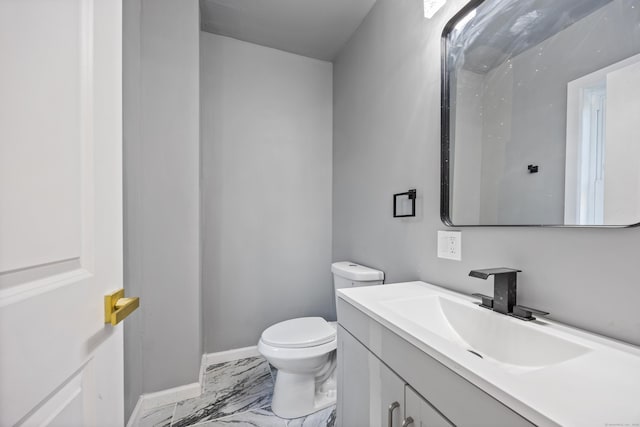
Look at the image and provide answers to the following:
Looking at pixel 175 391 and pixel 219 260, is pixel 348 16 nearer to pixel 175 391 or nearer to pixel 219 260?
pixel 219 260

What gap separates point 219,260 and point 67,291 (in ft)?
5.34

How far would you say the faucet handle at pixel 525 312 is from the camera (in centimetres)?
77

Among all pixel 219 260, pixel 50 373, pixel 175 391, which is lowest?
pixel 175 391

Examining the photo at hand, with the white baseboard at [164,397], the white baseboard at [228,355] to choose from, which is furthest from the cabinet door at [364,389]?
the white baseboard at [228,355]

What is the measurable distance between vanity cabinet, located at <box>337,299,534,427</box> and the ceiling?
1.86 meters

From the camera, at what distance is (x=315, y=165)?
230 cm

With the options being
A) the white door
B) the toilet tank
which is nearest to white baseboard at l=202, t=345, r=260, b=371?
the toilet tank

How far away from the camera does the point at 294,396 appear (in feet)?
4.87

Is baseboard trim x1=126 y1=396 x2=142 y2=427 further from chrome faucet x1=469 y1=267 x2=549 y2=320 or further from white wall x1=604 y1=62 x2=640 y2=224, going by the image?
white wall x1=604 y1=62 x2=640 y2=224

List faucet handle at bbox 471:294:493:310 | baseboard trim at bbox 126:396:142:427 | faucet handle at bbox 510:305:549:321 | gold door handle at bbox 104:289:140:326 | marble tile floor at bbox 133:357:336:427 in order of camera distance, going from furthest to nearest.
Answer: marble tile floor at bbox 133:357:336:427 → baseboard trim at bbox 126:396:142:427 → faucet handle at bbox 471:294:493:310 → faucet handle at bbox 510:305:549:321 → gold door handle at bbox 104:289:140:326

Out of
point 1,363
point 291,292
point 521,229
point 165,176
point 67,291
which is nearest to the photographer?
point 1,363

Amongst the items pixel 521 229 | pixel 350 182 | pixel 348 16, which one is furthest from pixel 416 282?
pixel 348 16

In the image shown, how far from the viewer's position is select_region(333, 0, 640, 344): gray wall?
0.68 metres

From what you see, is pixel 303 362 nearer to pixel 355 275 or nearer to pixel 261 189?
pixel 355 275
